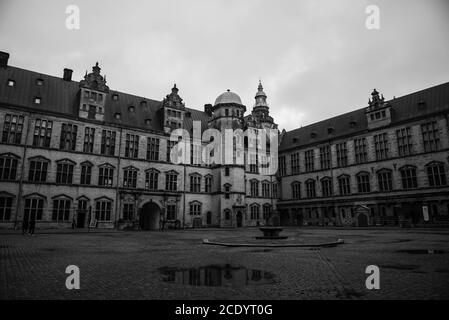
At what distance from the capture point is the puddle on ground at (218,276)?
23.8 feet

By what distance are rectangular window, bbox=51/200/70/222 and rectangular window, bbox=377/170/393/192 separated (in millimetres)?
42816

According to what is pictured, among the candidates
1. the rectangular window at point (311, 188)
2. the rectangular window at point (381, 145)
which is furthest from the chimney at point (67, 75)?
the rectangular window at point (381, 145)

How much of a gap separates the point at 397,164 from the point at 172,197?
33.0 metres

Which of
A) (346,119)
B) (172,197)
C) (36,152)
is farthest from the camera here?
(346,119)

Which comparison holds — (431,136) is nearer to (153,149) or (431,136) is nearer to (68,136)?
(153,149)

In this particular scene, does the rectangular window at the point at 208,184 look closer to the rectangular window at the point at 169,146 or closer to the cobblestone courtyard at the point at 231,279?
the rectangular window at the point at 169,146

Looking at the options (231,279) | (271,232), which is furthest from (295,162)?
(231,279)

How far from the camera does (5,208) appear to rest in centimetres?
3198

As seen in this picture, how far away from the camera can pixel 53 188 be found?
3509 centimetres

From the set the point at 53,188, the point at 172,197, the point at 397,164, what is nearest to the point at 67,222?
the point at 53,188

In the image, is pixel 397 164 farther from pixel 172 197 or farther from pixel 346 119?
pixel 172 197

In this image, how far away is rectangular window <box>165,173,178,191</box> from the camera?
147ft
